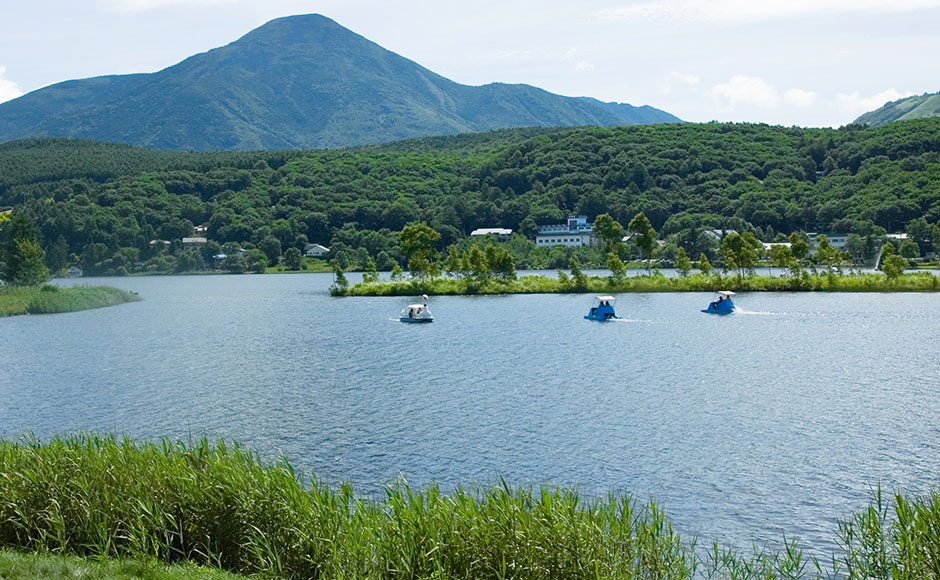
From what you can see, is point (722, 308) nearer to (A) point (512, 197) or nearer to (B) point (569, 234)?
(B) point (569, 234)

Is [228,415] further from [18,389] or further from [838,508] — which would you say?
[838,508]

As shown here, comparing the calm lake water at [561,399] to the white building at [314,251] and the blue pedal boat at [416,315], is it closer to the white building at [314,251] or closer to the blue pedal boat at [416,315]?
the blue pedal boat at [416,315]

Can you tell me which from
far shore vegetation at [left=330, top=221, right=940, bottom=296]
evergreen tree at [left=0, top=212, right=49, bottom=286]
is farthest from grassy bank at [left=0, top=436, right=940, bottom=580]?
far shore vegetation at [left=330, top=221, right=940, bottom=296]

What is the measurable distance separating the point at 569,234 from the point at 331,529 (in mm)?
157643

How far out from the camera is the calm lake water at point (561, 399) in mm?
21984

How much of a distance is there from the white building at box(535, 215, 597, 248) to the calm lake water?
98631 millimetres

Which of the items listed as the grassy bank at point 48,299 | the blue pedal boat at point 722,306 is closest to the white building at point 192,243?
the grassy bank at point 48,299

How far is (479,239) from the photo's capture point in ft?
517

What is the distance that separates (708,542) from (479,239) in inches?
5554

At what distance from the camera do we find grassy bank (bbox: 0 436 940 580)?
12.8m

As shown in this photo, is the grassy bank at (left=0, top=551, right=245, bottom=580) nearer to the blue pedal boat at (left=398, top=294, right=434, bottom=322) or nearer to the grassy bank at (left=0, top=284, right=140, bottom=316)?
the blue pedal boat at (left=398, top=294, right=434, bottom=322)

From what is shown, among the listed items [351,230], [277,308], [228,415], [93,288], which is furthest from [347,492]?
A: [351,230]

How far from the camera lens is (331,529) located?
13844 mm

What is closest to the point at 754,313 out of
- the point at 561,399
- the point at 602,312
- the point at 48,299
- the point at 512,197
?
the point at 602,312
